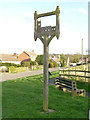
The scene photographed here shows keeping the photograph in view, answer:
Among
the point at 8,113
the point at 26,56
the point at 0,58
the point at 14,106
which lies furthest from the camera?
the point at 26,56

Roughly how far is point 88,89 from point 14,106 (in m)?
6.42

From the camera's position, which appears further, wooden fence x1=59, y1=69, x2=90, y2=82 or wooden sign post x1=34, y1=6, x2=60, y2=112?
wooden fence x1=59, y1=69, x2=90, y2=82

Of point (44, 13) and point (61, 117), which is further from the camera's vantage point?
point (44, 13)

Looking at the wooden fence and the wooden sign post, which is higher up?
the wooden sign post

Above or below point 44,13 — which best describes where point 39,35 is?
below

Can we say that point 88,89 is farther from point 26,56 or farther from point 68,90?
point 26,56

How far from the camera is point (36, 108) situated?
19.9ft

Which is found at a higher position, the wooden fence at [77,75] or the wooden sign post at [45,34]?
the wooden sign post at [45,34]

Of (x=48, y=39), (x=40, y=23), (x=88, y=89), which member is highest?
(x=40, y=23)

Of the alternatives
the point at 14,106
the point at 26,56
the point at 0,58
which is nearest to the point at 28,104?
the point at 14,106

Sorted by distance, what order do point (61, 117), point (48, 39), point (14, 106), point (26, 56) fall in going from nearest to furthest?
point (61, 117)
point (48, 39)
point (14, 106)
point (26, 56)

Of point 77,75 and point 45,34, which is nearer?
point 45,34

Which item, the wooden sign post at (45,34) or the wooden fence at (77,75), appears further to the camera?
the wooden fence at (77,75)

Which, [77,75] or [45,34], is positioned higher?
[45,34]
